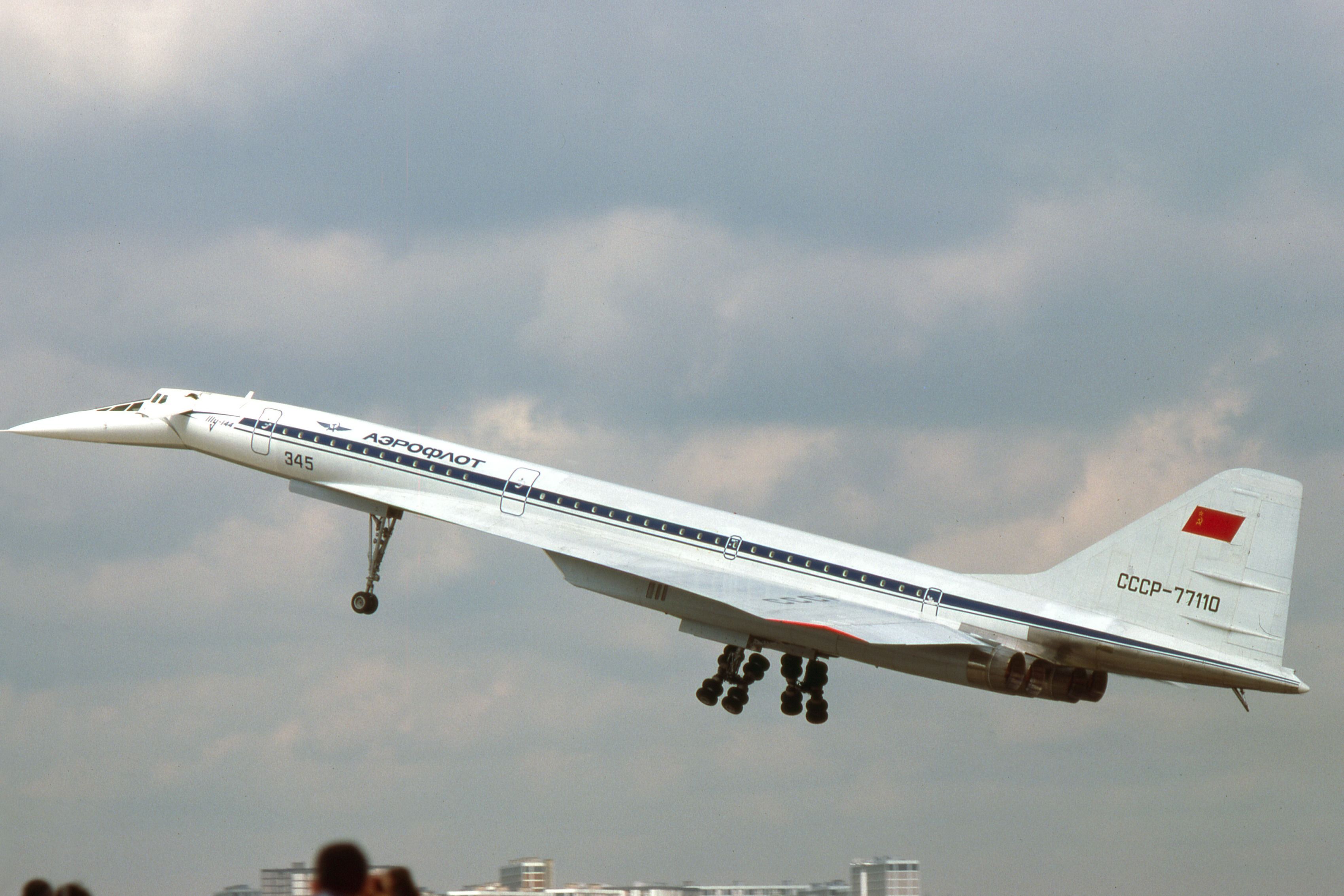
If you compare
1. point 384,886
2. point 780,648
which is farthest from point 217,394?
point 384,886

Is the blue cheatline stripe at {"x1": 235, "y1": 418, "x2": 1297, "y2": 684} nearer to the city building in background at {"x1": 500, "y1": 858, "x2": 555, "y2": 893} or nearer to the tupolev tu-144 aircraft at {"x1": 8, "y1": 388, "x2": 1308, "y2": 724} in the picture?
the tupolev tu-144 aircraft at {"x1": 8, "y1": 388, "x2": 1308, "y2": 724}

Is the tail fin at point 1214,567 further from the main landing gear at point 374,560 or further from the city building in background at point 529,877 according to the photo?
the city building in background at point 529,877

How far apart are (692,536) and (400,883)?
1462 cm

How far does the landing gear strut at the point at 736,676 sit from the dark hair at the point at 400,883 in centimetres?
1564

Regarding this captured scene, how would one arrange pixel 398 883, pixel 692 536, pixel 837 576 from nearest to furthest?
pixel 398 883 < pixel 837 576 < pixel 692 536

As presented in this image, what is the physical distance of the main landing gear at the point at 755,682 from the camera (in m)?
22.0

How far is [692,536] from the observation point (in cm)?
2103

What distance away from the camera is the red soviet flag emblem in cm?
1830

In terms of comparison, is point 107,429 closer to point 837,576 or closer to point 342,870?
point 837,576

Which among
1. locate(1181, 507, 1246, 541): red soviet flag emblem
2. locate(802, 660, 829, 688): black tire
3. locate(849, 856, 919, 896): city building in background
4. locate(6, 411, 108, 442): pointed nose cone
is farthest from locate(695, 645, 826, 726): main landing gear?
locate(849, 856, 919, 896): city building in background

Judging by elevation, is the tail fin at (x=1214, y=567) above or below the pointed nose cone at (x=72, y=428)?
below

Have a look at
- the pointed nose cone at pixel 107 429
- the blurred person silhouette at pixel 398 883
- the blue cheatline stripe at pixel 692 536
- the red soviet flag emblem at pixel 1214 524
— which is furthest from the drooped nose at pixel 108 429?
the blurred person silhouette at pixel 398 883

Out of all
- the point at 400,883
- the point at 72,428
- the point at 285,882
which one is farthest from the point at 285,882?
the point at 400,883

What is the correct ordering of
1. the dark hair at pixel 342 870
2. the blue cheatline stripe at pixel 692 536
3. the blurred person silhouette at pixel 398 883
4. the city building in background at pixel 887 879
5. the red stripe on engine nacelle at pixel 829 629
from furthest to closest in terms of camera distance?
the city building in background at pixel 887 879
the blue cheatline stripe at pixel 692 536
the red stripe on engine nacelle at pixel 829 629
the blurred person silhouette at pixel 398 883
the dark hair at pixel 342 870
